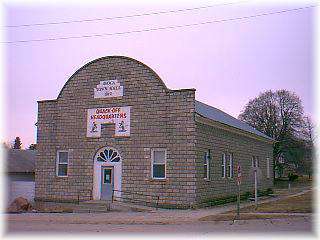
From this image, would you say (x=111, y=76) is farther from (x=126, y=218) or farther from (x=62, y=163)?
(x=126, y=218)

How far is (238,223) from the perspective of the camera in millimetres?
17703

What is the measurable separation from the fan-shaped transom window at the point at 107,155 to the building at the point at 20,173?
20.3 feet

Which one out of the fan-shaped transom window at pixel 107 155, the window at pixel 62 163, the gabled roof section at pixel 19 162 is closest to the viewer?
the fan-shaped transom window at pixel 107 155

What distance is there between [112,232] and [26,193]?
16290 millimetres

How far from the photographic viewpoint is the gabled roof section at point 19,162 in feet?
124

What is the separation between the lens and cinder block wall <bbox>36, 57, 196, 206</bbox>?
24.0 m

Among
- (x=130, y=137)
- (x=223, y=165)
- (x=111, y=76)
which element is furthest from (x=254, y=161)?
(x=111, y=76)

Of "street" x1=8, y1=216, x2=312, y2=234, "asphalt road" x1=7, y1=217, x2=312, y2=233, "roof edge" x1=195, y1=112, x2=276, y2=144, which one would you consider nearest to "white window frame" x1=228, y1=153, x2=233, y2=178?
"roof edge" x1=195, y1=112, x2=276, y2=144

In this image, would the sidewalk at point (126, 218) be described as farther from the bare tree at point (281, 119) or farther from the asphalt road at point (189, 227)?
the bare tree at point (281, 119)

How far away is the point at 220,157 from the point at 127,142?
6.23m

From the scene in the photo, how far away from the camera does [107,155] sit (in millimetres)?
26219

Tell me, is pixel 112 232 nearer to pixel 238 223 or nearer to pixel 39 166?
pixel 238 223

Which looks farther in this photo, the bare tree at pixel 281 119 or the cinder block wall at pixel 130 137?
the bare tree at pixel 281 119

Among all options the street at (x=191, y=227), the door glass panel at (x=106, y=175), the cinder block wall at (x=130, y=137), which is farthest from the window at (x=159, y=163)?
the street at (x=191, y=227)
